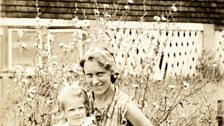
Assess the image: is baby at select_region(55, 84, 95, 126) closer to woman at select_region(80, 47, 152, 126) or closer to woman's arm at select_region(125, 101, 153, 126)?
woman at select_region(80, 47, 152, 126)

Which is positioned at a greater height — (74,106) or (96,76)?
(96,76)

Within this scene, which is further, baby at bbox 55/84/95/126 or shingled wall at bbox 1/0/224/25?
shingled wall at bbox 1/0/224/25

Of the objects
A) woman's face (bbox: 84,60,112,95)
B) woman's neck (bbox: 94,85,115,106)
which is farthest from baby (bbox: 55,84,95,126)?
woman's neck (bbox: 94,85,115,106)

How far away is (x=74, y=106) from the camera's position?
369 cm

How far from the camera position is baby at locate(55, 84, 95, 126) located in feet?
12.1

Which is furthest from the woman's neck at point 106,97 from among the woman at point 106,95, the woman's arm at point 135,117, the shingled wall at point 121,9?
the shingled wall at point 121,9

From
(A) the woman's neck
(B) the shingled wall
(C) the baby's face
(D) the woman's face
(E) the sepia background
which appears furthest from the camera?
(B) the shingled wall

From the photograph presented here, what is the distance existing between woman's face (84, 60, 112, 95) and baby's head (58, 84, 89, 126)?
14 centimetres

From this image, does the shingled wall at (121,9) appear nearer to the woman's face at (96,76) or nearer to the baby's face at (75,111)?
the woman's face at (96,76)

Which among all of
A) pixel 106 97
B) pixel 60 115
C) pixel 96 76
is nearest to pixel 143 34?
pixel 106 97

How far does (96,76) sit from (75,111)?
25 centimetres

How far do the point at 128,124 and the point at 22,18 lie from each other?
1082 cm

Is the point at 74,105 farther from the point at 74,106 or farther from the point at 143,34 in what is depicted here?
the point at 143,34

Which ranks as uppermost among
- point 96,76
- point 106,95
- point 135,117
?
point 96,76
